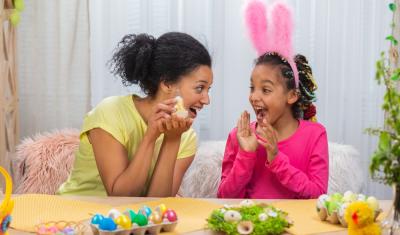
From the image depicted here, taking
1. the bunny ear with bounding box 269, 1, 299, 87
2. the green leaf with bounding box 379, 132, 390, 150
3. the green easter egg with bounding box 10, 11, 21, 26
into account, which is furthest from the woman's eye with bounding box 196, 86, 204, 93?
the green easter egg with bounding box 10, 11, 21, 26

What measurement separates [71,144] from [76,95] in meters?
0.53

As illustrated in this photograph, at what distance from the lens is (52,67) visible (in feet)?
9.62

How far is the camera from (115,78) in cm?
288

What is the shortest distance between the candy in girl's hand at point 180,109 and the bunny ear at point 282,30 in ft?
0.99

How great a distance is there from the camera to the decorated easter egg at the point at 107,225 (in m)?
1.25

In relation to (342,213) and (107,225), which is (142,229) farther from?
(342,213)

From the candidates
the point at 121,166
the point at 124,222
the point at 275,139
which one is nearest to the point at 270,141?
the point at 275,139

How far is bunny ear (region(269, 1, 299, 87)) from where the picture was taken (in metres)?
1.77

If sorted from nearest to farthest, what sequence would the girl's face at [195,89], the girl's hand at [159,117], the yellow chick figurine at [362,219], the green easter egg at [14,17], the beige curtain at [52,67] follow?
1. the yellow chick figurine at [362,219]
2. the girl's hand at [159,117]
3. the girl's face at [195,89]
4. the green easter egg at [14,17]
5. the beige curtain at [52,67]

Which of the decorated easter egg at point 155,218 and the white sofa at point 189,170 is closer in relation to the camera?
the decorated easter egg at point 155,218

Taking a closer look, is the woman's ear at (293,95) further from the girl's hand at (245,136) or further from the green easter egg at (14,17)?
the green easter egg at (14,17)

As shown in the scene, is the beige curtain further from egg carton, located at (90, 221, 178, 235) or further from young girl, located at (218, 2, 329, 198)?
egg carton, located at (90, 221, 178, 235)

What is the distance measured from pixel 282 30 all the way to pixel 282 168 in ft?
1.22

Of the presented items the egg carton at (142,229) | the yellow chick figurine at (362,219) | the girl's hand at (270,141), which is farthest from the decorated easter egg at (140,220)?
the girl's hand at (270,141)
